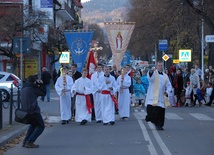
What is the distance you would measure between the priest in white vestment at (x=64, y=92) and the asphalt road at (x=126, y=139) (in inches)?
14.2

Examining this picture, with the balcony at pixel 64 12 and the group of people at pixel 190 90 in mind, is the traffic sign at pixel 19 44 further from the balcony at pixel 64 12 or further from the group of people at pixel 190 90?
the balcony at pixel 64 12

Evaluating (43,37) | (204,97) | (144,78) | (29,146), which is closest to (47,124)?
(29,146)

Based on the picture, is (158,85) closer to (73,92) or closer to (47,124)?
(73,92)

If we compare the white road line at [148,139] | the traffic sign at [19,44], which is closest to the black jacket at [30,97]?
the white road line at [148,139]

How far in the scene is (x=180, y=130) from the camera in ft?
49.1

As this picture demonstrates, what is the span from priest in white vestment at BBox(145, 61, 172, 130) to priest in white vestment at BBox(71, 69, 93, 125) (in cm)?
256

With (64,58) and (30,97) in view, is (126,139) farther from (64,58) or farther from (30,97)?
(64,58)

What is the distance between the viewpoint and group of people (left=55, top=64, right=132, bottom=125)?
54.7 feet

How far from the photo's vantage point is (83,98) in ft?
55.2

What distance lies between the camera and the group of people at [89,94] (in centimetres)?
1667

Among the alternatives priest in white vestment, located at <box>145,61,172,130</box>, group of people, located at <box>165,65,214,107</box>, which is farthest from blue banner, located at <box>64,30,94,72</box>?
group of people, located at <box>165,65,214,107</box>

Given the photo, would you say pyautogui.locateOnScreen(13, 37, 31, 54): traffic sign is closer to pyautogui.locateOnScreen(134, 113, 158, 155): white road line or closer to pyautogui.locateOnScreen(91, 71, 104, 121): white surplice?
pyautogui.locateOnScreen(91, 71, 104, 121): white surplice

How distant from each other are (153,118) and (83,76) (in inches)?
124

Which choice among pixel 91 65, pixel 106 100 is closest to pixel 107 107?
pixel 106 100
